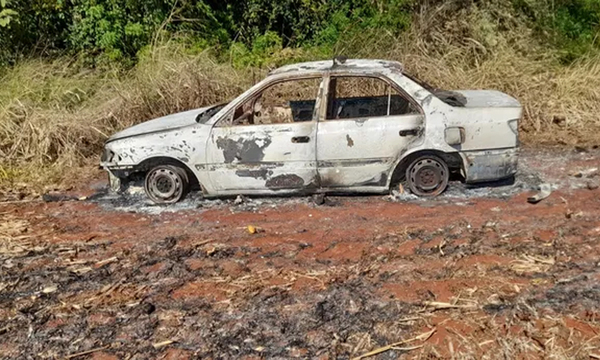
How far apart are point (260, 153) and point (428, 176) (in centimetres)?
187

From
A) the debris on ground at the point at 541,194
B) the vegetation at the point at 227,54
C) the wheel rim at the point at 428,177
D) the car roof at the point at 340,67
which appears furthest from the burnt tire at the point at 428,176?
the vegetation at the point at 227,54

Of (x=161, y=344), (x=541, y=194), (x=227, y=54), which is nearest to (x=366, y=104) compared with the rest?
(x=541, y=194)

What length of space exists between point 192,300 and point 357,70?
311 centimetres

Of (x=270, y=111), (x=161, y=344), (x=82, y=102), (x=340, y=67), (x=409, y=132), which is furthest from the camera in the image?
(x=82, y=102)

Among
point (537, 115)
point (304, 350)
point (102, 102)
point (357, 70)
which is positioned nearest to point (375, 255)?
point (304, 350)

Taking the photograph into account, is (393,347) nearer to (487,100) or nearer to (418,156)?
(418,156)

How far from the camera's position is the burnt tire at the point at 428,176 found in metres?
6.69

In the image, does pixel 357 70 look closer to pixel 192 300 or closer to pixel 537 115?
pixel 192 300

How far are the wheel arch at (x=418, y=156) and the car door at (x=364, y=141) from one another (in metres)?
0.09

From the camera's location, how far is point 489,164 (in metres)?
6.53

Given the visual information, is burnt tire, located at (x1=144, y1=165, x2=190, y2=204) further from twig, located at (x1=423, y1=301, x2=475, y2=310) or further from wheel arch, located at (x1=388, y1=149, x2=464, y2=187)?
twig, located at (x1=423, y1=301, x2=475, y2=310)

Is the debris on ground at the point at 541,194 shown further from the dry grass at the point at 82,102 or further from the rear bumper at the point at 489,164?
the dry grass at the point at 82,102

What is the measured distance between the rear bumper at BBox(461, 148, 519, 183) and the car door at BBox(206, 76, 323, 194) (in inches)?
65.9

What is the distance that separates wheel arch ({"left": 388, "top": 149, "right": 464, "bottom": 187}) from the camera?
659cm
